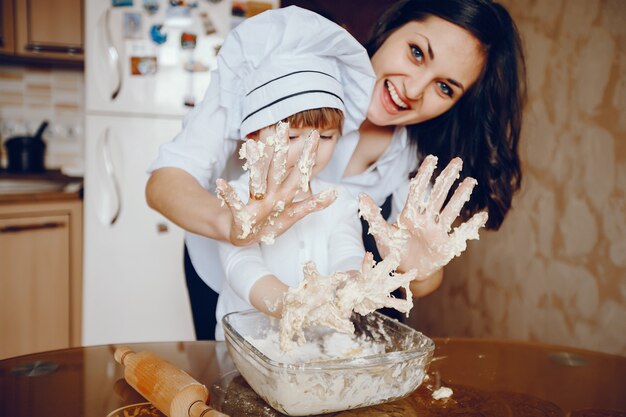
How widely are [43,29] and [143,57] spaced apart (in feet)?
1.73

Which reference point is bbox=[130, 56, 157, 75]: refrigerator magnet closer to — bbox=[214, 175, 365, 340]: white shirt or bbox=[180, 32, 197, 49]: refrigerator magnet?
bbox=[180, 32, 197, 49]: refrigerator magnet

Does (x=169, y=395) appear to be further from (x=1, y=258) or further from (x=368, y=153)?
(x=1, y=258)

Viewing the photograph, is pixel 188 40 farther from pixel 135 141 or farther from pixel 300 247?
pixel 300 247

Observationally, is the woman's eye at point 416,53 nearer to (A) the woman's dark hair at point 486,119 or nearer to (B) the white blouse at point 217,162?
(A) the woman's dark hair at point 486,119

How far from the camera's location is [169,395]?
63 cm

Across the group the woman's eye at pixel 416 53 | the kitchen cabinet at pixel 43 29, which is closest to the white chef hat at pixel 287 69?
the woman's eye at pixel 416 53

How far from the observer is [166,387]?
0.64m

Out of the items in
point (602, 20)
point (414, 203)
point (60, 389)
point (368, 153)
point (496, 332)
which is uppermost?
point (602, 20)

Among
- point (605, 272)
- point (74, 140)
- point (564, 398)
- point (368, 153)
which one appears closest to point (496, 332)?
point (605, 272)

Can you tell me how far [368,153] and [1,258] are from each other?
1.54 m

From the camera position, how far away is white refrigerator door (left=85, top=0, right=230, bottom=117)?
2168mm

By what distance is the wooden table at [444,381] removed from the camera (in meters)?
0.69

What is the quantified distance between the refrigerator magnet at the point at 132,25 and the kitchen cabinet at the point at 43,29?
375 millimetres

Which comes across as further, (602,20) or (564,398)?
(602,20)
